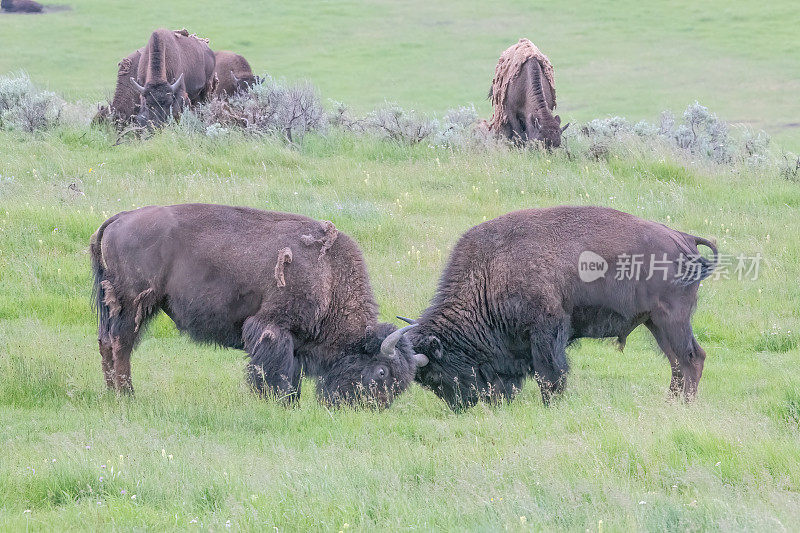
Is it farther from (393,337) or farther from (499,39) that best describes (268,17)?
(393,337)

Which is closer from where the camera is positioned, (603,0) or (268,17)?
(268,17)

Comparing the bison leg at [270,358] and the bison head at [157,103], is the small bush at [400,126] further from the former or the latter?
the bison leg at [270,358]

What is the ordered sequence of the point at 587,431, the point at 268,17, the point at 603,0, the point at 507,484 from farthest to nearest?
the point at 603,0, the point at 268,17, the point at 587,431, the point at 507,484

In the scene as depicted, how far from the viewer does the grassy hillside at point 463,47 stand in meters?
31.8

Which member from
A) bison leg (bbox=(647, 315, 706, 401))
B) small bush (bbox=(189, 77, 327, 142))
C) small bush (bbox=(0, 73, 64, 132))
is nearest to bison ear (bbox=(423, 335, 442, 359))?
bison leg (bbox=(647, 315, 706, 401))

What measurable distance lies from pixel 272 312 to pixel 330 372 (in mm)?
734

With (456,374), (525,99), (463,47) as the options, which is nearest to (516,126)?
(525,99)

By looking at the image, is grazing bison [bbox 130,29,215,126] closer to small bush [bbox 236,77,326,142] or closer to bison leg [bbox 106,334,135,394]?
small bush [bbox 236,77,326,142]

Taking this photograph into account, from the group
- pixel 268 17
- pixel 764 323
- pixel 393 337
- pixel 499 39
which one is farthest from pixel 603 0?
pixel 393 337

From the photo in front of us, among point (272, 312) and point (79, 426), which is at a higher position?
point (272, 312)

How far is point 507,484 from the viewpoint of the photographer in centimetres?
546

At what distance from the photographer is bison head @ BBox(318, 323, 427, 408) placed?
7.98 meters

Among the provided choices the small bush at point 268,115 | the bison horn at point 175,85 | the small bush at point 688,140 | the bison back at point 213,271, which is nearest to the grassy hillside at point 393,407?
the bison back at point 213,271

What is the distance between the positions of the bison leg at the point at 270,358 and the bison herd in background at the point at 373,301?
12 mm
